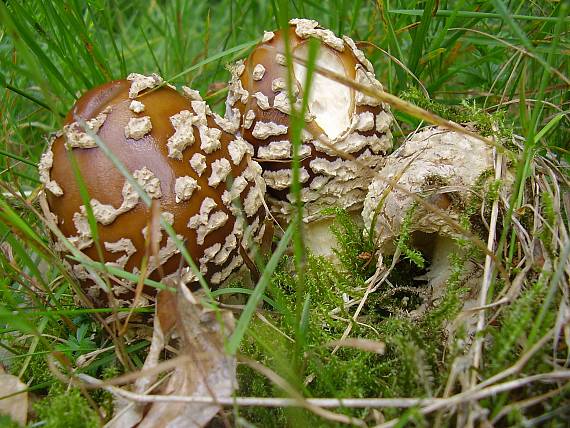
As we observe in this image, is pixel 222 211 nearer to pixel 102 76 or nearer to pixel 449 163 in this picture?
pixel 449 163

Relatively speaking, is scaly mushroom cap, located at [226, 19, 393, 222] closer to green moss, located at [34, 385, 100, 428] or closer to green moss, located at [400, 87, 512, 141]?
green moss, located at [400, 87, 512, 141]

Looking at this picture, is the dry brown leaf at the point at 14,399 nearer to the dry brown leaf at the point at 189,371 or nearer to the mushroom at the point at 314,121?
the dry brown leaf at the point at 189,371

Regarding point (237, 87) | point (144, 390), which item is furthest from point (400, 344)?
point (237, 87)

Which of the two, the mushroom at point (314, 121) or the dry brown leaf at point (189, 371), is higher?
the mushroom at point (314, 121)

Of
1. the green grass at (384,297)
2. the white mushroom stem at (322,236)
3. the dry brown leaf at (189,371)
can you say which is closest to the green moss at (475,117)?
the green grass at (384,297)

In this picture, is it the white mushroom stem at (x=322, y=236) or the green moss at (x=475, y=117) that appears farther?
the white mushroom stem at (x=322, y=236)

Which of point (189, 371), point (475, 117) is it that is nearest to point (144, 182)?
point (189, 371)

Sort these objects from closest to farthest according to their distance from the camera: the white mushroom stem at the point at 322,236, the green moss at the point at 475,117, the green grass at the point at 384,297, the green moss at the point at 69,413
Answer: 1. the green grass at the point at 384,297
2. the green moss at the point at 69,413
3. the green moss at the point at 475,117
4. the white mushroom stem at the point at 322,236
